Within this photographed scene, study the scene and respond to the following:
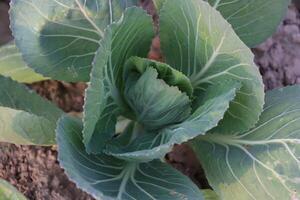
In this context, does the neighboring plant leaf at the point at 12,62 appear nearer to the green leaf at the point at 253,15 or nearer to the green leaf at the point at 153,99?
the green leaf at the point at 153,99

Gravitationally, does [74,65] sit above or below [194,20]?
below

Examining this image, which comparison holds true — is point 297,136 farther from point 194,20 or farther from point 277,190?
point 194,20

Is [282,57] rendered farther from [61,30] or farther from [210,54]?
[61,30]

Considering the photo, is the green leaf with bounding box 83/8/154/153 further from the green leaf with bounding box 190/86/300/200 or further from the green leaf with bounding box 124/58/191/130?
the green leaf with bounding box 190/86/300/200

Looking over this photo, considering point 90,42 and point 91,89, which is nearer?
point 91,89

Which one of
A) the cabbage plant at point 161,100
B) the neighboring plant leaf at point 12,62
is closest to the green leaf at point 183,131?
the cabbage plant at point 161,100

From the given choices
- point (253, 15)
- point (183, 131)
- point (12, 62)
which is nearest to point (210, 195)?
point (183, 131)

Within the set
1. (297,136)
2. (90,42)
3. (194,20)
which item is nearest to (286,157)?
(297,136)
